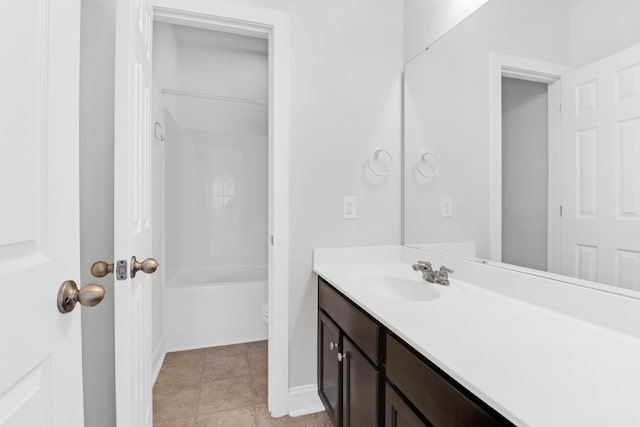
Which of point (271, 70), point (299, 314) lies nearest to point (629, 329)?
point (299, 314)

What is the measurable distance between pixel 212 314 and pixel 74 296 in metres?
2.03

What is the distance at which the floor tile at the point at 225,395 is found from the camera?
5.67 ft

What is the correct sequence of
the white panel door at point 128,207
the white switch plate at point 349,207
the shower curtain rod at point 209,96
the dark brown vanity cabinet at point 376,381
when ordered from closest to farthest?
1. the dark brown vanity cabinet at point 376,381
2. the white panel door at point 128,207
3. the white switch plate at point 349,207
4. the shower curtain rod at point 209,96

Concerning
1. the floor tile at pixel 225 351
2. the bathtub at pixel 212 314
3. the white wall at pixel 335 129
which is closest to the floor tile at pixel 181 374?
the floor tile at pixel 225 351

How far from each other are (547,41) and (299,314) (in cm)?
162

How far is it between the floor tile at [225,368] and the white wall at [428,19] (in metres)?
2.26

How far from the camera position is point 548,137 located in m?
1.07

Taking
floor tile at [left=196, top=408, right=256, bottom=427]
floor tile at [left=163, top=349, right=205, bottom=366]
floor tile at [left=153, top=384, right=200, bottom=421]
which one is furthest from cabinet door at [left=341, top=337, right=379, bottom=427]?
floor tile at [left=163, top=349, right=205, bottom=366]

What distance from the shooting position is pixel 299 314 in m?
1.74

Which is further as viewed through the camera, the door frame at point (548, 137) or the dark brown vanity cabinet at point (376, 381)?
the door frame at point (548, 137)

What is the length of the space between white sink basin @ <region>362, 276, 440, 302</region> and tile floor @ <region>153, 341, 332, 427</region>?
0.80 metres

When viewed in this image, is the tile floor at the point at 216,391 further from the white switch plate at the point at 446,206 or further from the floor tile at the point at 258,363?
the white switch plate at the point at 446,206

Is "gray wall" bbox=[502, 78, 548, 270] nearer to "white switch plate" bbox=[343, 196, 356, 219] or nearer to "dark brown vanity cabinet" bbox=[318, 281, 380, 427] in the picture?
"dark brown vanity cabinet" bbox=[318, 281, 380, 427]

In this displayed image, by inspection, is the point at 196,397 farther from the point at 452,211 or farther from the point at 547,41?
the point at 547,41
